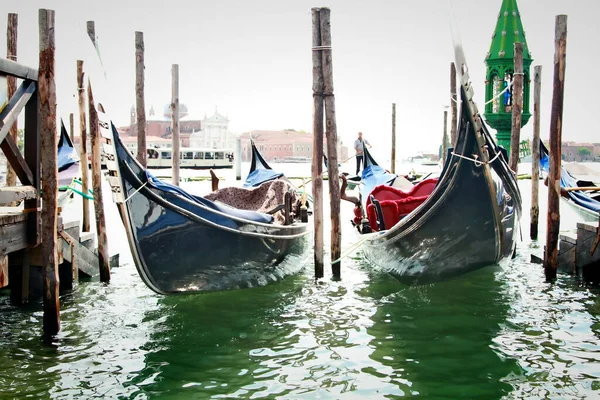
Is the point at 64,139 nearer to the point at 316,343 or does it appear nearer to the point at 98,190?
the point at 98,190

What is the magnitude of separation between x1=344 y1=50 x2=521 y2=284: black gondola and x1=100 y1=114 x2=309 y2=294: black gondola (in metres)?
0.78

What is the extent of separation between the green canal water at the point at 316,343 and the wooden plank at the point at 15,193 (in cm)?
64

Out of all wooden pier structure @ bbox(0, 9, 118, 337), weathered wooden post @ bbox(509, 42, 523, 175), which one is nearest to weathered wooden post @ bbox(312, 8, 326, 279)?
wooden pier structure @ bbox(0, 9, 118, 337)

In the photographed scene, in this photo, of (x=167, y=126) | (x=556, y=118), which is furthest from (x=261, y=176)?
(x=167, y=126)

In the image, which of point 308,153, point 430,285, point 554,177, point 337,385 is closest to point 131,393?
point 337,385

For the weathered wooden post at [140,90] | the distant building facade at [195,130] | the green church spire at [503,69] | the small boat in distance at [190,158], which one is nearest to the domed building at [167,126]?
the distant building facade at [195,130]

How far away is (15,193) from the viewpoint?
2.66 metres

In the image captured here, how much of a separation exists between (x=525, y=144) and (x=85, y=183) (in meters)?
18.2

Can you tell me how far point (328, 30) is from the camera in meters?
3.81

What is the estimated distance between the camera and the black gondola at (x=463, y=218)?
3113 millimetres

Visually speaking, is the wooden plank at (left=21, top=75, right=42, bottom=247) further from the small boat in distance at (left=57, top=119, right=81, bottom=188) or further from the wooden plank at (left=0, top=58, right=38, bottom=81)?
the small boat in distance at (left=57, top=119, right=81, bottom=188)

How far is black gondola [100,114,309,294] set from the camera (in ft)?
9.67

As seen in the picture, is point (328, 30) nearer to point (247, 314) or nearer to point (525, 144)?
point (247, 314)

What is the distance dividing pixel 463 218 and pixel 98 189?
2.15 metres
